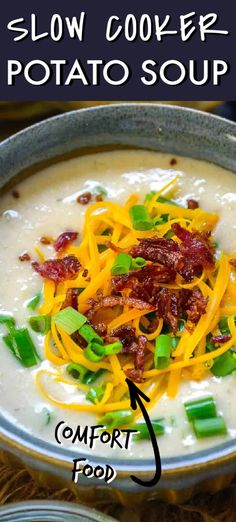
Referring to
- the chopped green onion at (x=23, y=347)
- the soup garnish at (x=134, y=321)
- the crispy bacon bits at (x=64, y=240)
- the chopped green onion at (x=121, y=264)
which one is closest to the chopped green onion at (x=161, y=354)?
the soup garnish at (x=134, y=321)

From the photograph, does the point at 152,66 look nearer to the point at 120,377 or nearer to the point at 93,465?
the point at 120,377

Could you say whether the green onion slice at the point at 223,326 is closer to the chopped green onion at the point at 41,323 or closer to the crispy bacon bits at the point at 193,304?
the crispy bacon bits at the point at 193,304

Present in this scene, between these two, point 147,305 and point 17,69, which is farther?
point 17,69

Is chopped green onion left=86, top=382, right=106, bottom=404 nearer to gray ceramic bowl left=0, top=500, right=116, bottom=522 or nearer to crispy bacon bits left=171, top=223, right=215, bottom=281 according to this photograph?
gray ceramic bowl left=0, top=500, right=116, bottom=522

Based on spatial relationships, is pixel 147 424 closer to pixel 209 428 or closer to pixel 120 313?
pixel 209 428

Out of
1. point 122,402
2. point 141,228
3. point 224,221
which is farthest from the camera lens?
point 224,221

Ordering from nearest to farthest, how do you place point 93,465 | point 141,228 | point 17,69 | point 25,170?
point 93,465, point 141,228, point 25,170, point 17,69

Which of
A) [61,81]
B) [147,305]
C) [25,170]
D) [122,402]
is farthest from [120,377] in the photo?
[61,81]

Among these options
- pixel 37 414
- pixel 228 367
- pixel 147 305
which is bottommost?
pixel 37 414
